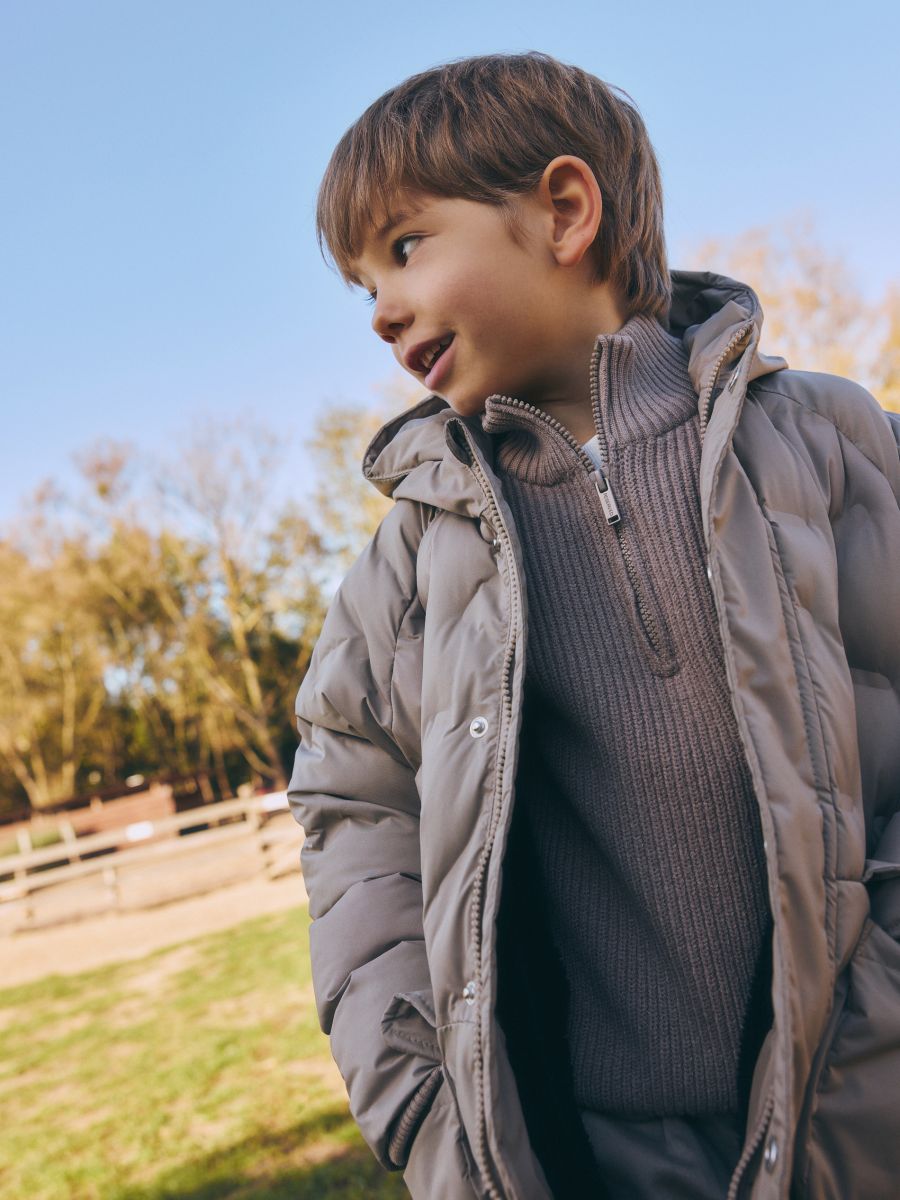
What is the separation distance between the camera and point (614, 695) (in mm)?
1465

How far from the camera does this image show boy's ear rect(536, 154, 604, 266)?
168 centimetres

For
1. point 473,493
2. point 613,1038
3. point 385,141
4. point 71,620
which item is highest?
point 71,620

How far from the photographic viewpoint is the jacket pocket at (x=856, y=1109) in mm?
1163

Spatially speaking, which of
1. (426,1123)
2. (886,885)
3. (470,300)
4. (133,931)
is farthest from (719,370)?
(133,931)

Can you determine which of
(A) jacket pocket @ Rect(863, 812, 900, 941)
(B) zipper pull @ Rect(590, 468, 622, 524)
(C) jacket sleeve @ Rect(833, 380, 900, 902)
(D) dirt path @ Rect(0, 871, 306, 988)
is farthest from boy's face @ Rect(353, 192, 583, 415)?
(D) dirt path @ Rect(0, 871, 306, 988)

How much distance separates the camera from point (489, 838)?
133 cm

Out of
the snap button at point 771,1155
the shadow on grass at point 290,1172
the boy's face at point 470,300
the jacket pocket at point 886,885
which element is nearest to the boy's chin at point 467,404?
the boy's face at point 470,300

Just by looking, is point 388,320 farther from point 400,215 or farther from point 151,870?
point 151,870

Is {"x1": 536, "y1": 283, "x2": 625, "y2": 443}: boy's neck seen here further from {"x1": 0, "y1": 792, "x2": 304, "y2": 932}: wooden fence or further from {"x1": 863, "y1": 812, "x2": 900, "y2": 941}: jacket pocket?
{"x1": 0, "y1": 792, "x2": 304, "y2": 932}: wooden fence

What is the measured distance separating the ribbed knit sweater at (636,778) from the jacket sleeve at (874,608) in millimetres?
175

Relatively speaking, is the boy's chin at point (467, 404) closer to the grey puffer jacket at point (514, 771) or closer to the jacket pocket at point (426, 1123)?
the grey puffer jacket at point (514, 771)

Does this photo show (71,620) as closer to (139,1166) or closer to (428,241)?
(139,1166)

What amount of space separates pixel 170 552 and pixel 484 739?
96.9 ft

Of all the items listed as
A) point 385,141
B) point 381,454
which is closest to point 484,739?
point 381,454
